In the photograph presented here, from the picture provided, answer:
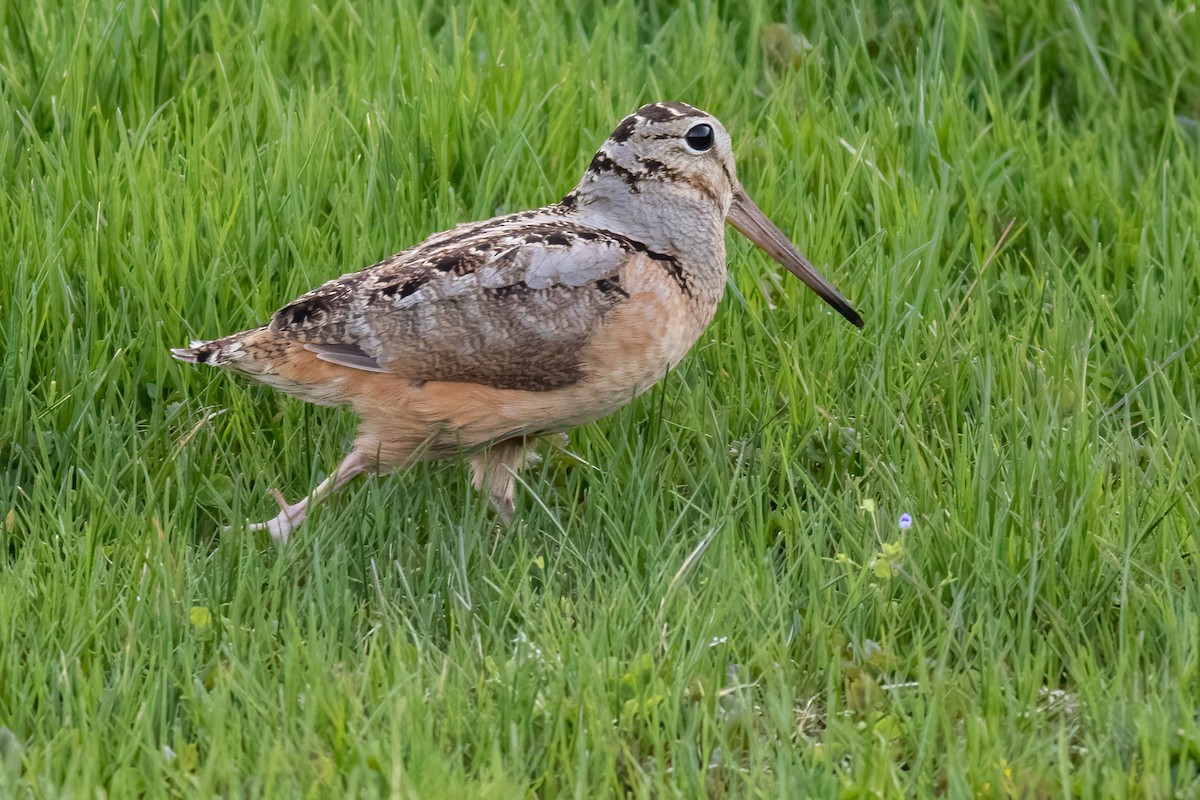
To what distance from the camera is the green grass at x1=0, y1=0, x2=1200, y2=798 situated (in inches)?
123

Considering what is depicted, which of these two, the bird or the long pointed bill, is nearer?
the bird

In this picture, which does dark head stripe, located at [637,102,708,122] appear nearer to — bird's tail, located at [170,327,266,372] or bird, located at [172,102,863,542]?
bird, located at [172,102,863,542]

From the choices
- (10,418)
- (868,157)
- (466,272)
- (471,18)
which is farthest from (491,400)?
(471,18)

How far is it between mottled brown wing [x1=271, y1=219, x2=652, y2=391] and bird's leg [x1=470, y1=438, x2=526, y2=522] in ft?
1.10

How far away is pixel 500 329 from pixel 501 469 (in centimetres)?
47

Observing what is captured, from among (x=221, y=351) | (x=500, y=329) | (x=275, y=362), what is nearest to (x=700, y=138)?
(x=500, y=329)

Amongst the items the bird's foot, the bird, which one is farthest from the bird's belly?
the bird's foot

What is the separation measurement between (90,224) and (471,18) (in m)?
1.73

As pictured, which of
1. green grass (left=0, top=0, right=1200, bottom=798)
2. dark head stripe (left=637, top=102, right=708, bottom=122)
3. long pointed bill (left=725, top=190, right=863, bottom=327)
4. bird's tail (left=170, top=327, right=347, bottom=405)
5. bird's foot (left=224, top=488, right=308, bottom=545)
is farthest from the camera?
long pointed bill (left=725, top=190, right=863, bottom=327)

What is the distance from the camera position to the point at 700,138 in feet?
13.7

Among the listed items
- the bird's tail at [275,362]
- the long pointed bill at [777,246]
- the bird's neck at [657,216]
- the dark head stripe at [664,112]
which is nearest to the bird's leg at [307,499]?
the bird's tail at [275,362]

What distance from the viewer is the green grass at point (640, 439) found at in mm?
3133

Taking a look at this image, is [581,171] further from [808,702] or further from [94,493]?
[808,702]

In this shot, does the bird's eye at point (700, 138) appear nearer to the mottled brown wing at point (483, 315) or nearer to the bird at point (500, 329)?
the bird at point (500, 329)
